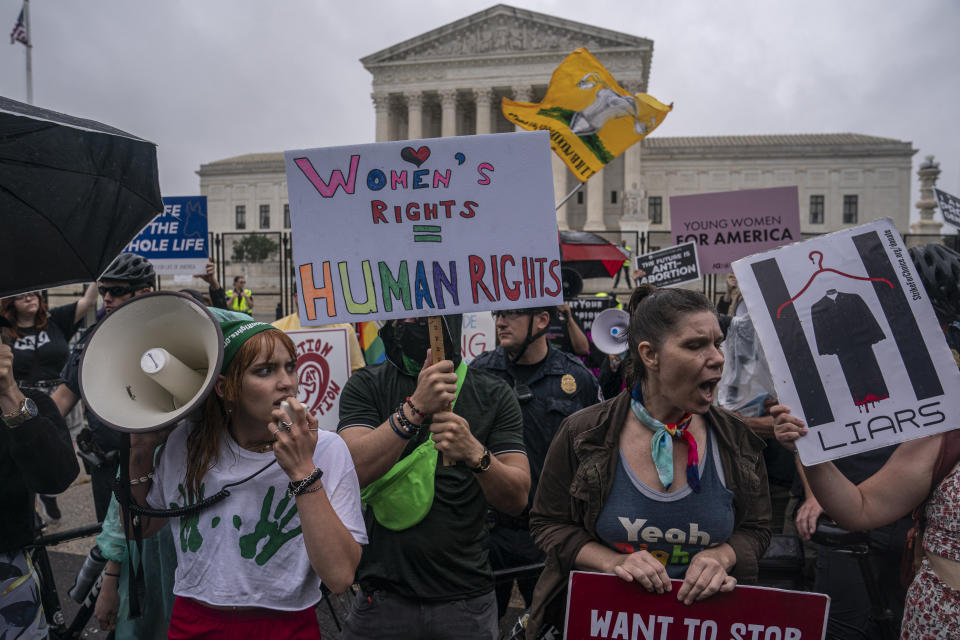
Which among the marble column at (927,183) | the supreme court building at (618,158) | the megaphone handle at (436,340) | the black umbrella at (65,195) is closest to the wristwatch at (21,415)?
the black umbrella at (65,195)

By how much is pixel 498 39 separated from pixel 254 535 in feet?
158

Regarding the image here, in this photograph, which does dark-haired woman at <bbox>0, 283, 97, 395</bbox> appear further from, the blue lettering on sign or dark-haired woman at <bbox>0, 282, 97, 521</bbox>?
the blue lettering on sign

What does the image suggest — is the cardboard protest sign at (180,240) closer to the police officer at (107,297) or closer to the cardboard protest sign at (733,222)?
the police officer at (107,297)

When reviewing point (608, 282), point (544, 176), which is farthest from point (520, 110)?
point (608, 282)

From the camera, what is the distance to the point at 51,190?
1.78 metres

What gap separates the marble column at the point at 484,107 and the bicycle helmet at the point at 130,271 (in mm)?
42159

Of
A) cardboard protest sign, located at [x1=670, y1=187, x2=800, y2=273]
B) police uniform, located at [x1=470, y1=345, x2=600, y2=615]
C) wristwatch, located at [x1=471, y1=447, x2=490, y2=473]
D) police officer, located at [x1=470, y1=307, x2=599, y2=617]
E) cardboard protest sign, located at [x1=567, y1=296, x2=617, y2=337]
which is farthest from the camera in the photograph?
cardboard protest sign, located at [x1=567, y1=296, x2=617, y2=337]

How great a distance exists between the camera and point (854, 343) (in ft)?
6.06

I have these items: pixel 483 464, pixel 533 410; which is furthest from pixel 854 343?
pixel 533 410

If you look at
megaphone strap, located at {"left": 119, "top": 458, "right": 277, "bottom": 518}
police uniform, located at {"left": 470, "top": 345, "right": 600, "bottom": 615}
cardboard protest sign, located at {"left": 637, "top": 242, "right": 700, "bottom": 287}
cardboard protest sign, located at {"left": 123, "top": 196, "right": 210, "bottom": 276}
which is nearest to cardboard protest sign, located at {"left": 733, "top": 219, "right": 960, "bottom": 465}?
police uniform, located at {"left": 470, "top": 345, "right": 600, "bottom": 615}

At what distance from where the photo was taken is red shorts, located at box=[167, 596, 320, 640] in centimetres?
165

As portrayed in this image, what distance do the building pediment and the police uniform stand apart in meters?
44.4

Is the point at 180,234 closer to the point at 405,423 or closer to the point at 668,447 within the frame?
the point at 405,423

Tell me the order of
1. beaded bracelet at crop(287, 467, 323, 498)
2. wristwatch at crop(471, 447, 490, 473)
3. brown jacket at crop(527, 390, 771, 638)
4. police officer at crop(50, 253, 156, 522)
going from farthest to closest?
1. police officer at crop(50, 253, 156, 522)
2. wristwatch at crop(471, 447, 490, 473)
3. brown jacket at crop(527, 390, 771, 638)
4. beaded bracelet at crop(287, 467, 323, 498)
